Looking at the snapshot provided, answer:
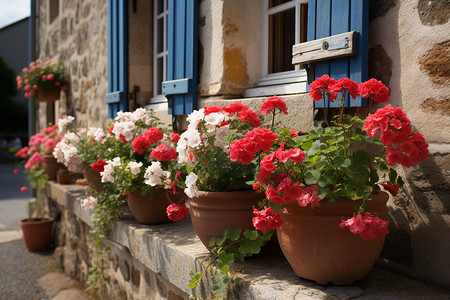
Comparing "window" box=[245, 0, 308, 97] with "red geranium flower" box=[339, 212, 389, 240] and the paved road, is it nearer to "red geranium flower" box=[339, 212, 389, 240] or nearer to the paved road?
"red geranium flower" box=[339, 212, 389, 240]

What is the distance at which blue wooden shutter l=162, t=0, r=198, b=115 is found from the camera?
2.89 metres

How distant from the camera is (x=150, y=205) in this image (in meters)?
2.63

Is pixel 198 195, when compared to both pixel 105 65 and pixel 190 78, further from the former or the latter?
pixel 105 65

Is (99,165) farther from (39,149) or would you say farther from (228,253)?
(39,149)

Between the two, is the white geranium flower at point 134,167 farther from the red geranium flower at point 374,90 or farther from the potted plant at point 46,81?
the potted plant at point 46,81

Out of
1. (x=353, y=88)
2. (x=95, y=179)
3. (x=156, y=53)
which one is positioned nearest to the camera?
(x=353, y=88)

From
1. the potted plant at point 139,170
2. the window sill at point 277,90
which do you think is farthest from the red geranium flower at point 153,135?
the window sill at point 277,90

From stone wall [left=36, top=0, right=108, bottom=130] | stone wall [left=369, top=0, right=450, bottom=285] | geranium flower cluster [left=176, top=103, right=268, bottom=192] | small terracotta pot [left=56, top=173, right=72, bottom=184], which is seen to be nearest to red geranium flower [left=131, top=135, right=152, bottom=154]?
geranium flower cluster [left=176, top=103, right=268, bottom=192]

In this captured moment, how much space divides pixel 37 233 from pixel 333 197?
4.74 metres

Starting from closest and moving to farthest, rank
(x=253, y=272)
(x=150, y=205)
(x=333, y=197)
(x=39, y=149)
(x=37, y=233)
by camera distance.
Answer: (x=333, y=197) → (x=253, y=272) → (x=150, y=205) → (x=37, y=233) → (x=39, y=149)

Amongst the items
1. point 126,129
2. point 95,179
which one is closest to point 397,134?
point 126,129

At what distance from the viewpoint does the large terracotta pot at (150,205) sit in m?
2.63

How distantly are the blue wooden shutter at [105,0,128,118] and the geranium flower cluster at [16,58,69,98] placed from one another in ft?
6.41

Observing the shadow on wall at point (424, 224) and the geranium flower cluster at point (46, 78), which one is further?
the geranium flower cluster at point (46, 78)
